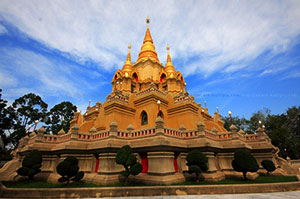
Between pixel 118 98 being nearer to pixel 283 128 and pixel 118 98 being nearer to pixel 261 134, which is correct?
pixel 261 134

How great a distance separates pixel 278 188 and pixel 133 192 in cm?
886

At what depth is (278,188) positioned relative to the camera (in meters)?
10.3

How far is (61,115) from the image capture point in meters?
43.6

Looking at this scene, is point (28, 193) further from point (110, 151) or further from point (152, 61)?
point (152, 61)

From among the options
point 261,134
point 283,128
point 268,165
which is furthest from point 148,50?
point 283,128

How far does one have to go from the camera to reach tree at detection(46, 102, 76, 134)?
40938 millimetres

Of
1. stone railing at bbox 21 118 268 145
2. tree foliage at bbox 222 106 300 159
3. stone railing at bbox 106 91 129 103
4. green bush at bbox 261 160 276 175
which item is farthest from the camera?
tree foliage at bbox 222 106 300 159

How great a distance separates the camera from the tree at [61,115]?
4094 centimetres

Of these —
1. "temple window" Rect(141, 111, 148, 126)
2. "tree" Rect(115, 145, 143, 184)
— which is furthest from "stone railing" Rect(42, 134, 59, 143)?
"temple window" Rect(141, 111, 148, 126)

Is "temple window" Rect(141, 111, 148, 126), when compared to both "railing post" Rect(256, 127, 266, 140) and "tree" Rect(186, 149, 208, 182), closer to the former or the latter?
"tree" Rect(186, 149, 208, 182)

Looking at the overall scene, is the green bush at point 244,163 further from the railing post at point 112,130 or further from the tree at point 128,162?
the railing post at point 112,130

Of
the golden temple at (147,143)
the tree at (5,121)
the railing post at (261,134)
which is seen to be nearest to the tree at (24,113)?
the tree at (5,121)

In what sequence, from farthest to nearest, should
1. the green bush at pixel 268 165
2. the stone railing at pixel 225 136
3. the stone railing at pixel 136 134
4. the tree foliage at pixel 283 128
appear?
1. the tree foliage at pixel 283 128
2. the stone railing at pixel 225 136
3. the green bush at pixel 268 165
4. the stone railing at pixel 136 134

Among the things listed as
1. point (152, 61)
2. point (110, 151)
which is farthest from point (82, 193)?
point (152, 61)
